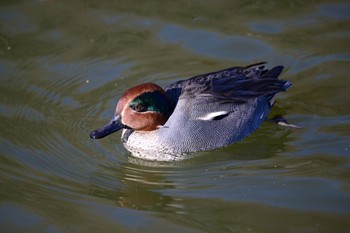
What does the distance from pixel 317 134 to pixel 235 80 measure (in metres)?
1.11

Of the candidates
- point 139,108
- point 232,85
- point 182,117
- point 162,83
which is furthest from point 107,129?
point 162,83

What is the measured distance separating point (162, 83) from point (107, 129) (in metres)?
1.85

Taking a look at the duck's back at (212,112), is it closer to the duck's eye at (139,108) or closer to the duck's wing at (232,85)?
the duck's wing at (232,85)

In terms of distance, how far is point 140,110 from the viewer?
22.7 feet

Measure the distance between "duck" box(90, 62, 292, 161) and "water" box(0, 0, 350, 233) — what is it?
0.55 feet

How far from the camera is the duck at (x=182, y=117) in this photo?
22.7 feet

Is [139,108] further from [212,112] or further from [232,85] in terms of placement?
[232,85]

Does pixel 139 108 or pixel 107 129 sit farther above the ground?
pixel 139 108

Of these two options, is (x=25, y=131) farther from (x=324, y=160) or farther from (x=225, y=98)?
(x=324, y=160)

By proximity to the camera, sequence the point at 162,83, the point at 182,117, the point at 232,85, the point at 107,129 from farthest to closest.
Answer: the point at 162,83 < the point at 232,85 < the point at 182,117 < the point at 107,129

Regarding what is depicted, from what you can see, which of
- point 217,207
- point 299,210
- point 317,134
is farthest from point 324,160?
point 217,207

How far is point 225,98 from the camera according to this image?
718 cm

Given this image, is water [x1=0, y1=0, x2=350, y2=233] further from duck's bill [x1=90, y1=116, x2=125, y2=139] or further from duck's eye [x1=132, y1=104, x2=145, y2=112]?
duck's eye [x1=132, y1=104, x2=145, y2=112]

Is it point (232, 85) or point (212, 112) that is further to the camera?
point (232, 85)
